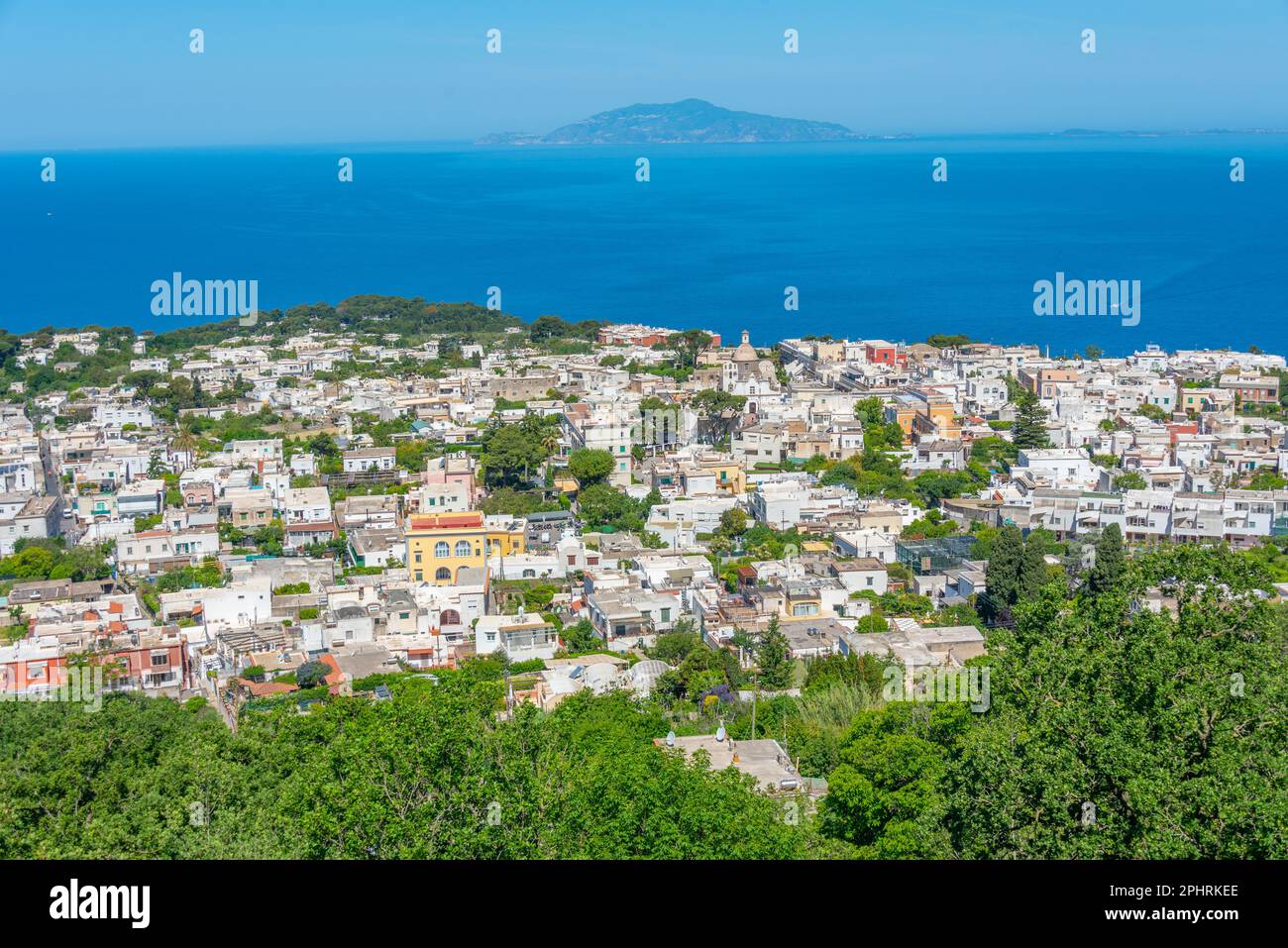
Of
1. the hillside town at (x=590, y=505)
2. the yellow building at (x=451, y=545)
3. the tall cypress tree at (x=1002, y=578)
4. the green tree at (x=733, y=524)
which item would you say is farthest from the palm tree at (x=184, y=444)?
the tall cypress tree at (x=1002, y=578)

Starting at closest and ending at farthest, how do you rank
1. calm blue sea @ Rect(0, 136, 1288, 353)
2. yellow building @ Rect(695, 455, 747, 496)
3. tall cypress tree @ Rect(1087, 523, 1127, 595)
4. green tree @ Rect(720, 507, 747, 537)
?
tall cypress tree @ Rect(1087, 523, 1127, 595)
green tree @ Rect(720, 507, 747, 537)
yellow building @ Rect(695, 455, 747, 496)
calm blue sea @ Rect(0, 136, 1288, 353)

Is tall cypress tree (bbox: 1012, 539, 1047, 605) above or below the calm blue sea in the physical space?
below

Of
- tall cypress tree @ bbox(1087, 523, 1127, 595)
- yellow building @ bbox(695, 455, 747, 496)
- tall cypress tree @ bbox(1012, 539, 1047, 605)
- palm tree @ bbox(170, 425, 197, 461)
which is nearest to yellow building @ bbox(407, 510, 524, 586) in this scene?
yellow building @ bbox(695, 455, 747, 496)

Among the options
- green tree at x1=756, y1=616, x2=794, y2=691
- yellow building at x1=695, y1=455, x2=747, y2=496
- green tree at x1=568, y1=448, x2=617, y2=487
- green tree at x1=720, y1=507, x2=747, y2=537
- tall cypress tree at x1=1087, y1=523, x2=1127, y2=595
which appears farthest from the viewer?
yellow building at x1=695, y1=455, x2=747, y2=496

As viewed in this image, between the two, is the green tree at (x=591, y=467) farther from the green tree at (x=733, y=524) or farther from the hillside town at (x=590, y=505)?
the green tree at (x=733, y=524)

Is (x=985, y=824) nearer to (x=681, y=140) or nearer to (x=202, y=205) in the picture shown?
(x=202, y=205)

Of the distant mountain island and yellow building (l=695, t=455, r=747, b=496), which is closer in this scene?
yellow building (l=695, t=455, r=747, b=496)

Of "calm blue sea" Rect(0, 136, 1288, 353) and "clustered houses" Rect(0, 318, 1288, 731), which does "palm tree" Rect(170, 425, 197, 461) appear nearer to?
"clustered houses" Rect(0, 318, 1288, 731)

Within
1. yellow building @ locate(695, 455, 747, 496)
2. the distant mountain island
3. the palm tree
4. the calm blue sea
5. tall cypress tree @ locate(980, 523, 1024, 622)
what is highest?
the distant mountain island
